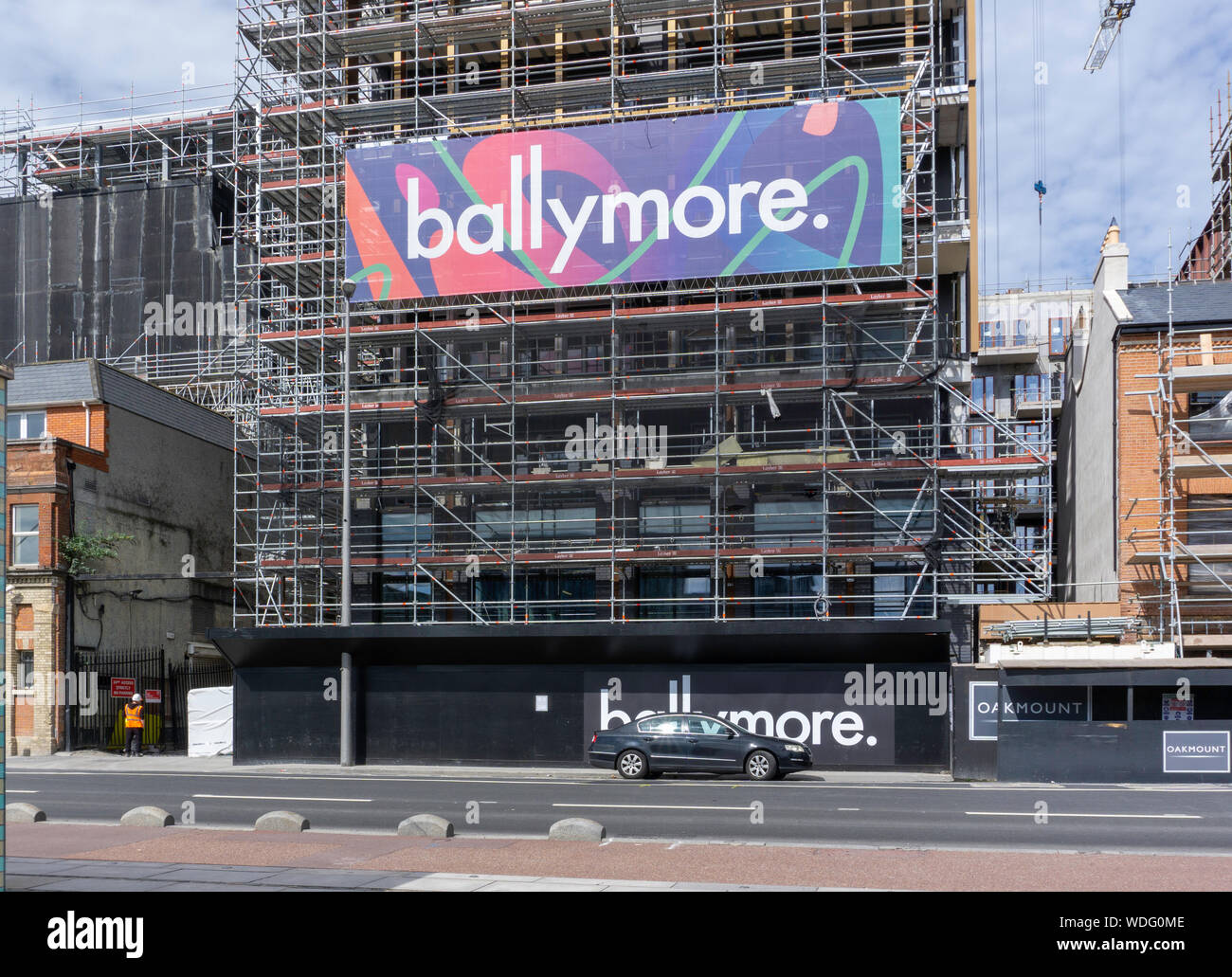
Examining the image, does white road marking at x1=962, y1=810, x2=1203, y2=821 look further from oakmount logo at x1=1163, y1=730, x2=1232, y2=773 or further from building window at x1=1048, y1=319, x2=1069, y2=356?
building window at x1=1048, y1=319, x2=1069, y2=356

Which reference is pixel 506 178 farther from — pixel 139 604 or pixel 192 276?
pixel 192 276

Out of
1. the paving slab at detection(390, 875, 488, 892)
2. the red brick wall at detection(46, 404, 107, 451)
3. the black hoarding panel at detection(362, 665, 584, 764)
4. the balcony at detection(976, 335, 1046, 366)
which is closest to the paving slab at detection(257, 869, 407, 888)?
the paving slab at detection(390, 875, 488, 892)

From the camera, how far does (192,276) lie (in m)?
50.6

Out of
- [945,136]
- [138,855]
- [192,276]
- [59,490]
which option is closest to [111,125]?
[192,276]

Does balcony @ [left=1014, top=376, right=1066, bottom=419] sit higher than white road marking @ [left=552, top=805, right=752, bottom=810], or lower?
higher

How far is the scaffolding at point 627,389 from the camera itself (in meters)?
31.3

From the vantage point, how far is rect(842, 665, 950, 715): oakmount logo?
1110 inches

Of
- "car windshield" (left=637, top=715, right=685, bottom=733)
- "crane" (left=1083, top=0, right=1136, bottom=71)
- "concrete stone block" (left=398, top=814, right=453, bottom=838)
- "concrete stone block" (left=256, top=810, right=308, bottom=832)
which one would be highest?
"crane" (left=1083, top=0, right=1136, bottom=71)

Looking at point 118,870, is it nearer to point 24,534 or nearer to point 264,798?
point 264,798

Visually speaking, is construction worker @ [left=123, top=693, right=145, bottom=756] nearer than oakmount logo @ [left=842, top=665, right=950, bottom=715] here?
No

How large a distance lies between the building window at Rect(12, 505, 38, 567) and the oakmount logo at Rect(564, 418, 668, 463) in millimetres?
15291

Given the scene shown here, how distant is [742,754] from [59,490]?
852 inches

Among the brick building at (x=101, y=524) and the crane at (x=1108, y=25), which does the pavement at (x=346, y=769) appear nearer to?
the brick building at (x=101, y=524)
